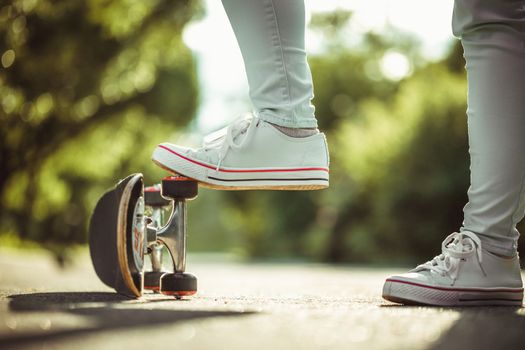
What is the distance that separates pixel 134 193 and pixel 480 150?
122 cm

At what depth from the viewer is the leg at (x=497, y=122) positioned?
251 cm

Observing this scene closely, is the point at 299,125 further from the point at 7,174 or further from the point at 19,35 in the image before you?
the point at 7,174

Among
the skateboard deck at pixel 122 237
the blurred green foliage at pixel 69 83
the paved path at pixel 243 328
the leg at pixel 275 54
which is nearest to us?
the paved path at pixel 243 328

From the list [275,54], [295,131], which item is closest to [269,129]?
[295,131]

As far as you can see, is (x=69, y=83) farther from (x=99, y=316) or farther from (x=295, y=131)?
(x=99, y=316)

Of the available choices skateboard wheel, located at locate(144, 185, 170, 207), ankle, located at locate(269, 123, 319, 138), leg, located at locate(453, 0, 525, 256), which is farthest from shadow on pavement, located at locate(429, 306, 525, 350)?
skateboard wheel, located at locate(144, 185, 170, 207)

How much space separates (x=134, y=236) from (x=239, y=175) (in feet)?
1.37

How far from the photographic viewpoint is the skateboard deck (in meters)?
2.44

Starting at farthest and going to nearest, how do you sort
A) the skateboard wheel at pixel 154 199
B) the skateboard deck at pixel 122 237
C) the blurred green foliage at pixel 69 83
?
the blurred green foliage at pixel 69 83 → the skateboard wheel at pixel 154 199 → the skateboard deck at pixel 122 237

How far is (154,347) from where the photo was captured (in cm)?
135

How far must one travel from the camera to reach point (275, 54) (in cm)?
257

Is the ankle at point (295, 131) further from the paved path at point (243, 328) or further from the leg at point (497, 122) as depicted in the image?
the paved path at point (243, 328)

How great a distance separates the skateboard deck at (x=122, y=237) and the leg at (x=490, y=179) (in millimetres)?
868

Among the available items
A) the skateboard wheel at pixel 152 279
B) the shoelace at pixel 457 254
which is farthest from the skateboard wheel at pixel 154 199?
the shoelace at pixel 457 254
